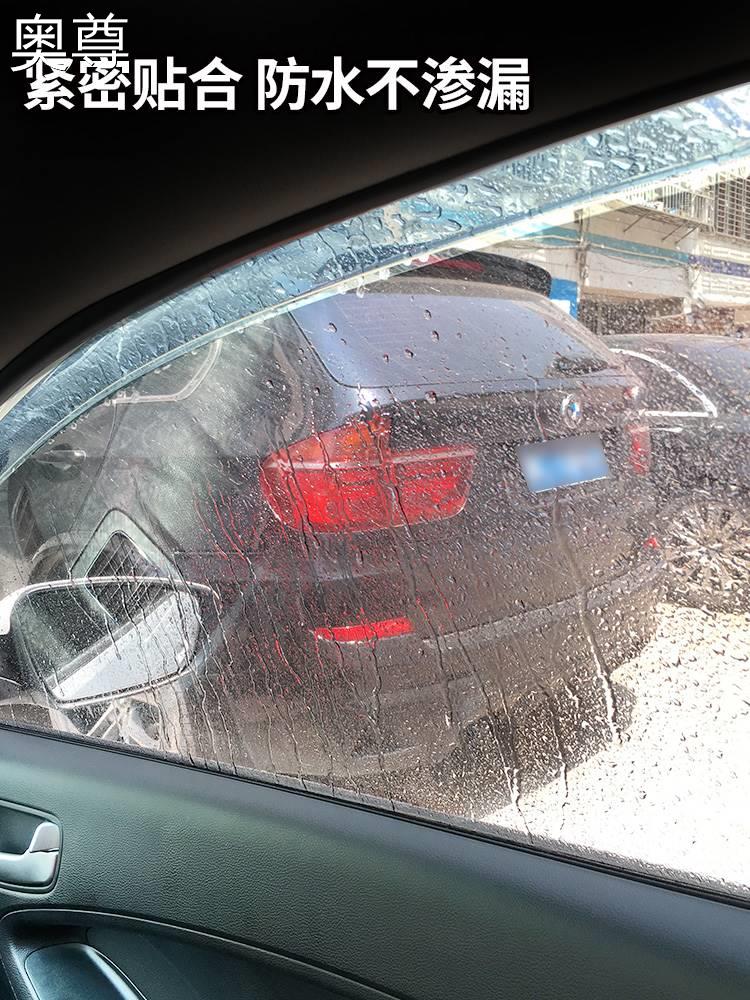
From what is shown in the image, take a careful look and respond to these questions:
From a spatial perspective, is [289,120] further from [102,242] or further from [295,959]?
[295,959]

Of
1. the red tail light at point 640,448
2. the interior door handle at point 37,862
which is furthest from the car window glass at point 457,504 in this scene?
the interior door handle at point 37,862

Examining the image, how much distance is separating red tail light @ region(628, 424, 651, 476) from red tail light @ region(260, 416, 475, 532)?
0.25 meters

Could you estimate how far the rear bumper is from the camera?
1420mm

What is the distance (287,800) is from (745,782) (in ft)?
2.61

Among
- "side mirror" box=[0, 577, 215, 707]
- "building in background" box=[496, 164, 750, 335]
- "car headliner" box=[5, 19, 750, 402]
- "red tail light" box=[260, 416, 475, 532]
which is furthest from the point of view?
"side mirror" box=[0, 577, 215, 707]

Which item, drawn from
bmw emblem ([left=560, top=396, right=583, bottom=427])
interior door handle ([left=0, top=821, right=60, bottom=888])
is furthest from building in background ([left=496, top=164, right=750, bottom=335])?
interior door handle ([left=0, top=821, right=60, bottom=888])

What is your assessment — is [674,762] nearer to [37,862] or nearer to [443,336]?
[443,336]

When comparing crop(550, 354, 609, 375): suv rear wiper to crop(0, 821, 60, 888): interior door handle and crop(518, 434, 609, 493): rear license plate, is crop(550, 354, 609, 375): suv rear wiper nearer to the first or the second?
crop(518, 434, 609, 493): rear license plate

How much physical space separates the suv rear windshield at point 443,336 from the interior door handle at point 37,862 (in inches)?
43.4

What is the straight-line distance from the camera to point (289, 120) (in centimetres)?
131

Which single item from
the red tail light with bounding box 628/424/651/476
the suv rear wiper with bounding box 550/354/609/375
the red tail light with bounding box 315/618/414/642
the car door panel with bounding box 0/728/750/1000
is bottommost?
the car door panel with bounding box 0/728/750/1000

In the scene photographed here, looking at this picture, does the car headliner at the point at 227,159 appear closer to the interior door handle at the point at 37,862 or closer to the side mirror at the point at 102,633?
the side mirror at the point at 102,633

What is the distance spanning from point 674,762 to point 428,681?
1.35ft

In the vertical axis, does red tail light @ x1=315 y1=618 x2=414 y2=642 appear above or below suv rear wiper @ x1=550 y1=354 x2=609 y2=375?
below
